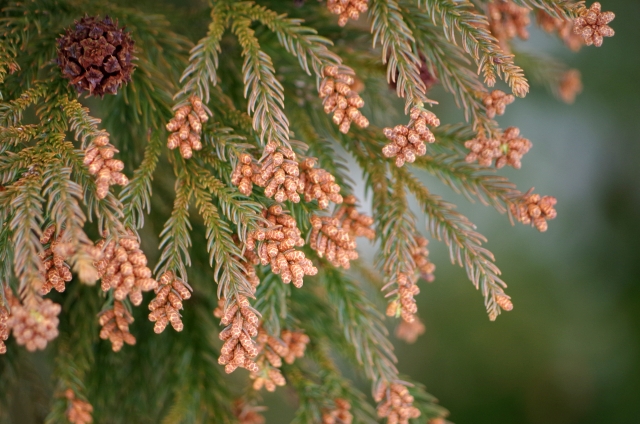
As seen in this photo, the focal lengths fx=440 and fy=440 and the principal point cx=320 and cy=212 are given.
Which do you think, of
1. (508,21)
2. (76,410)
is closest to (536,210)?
(508,21)

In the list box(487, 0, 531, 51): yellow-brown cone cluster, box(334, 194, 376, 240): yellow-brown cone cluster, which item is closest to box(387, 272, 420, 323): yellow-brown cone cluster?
box(334, 194, 376, 240): yellow-brown cone cluster

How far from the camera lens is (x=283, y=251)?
0.51m

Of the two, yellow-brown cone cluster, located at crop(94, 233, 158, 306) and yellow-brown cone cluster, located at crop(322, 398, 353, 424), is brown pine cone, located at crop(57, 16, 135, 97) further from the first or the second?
yellow-brown cone cluster, located at crop(322, 398, 353, 424)

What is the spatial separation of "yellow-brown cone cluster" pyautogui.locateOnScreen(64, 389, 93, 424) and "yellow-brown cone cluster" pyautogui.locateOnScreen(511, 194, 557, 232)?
2.33 ft

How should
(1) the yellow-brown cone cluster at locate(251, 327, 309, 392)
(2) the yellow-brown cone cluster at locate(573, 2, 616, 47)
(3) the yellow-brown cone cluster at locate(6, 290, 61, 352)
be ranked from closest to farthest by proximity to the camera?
(3) the yellow-brown cone cluster at locate(6, 290, 61, 352)
(2) the yellow-brown cone cluster at locate(573, 2, 616, 47)
(1) the yellow-brown cone cluster at locate(251, 327, 309, 392)

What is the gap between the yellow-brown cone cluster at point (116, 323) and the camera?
0.56 meters

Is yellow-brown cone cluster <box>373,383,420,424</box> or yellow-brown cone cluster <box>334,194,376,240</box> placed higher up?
yellow-brown cone cluster <box>334,194,376,240</box>

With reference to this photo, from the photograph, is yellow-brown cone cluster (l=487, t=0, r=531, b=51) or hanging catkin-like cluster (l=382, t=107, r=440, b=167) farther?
yellow-brown cone cluster (l=487, t=0, r=531, b=51)

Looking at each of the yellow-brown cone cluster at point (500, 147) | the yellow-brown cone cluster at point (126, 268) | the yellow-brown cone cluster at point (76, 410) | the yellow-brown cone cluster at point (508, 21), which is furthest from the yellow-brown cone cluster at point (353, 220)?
the yellow-brown cone cluster at point (76, 410)

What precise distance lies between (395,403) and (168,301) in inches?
15.0

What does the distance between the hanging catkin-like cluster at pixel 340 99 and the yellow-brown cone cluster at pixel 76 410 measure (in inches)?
22.7

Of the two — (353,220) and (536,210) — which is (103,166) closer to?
(353,220)

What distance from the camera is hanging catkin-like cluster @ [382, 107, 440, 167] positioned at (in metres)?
0.54

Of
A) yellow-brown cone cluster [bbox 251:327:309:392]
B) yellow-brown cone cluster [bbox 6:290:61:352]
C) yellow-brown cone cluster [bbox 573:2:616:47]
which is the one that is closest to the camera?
yellow-brown cone cluster [bbox 6:290:61:352]
